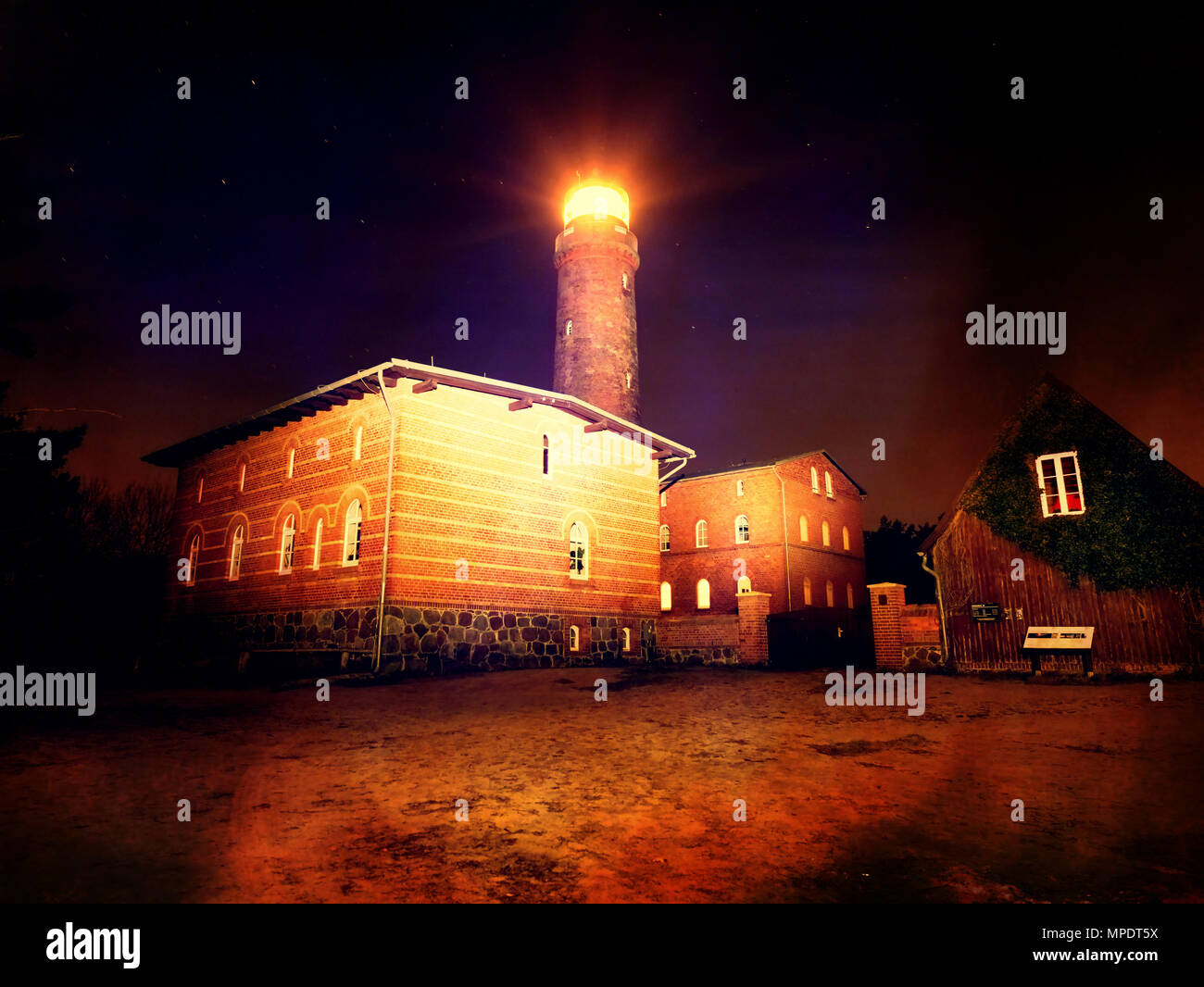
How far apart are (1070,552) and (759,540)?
14.9 metres

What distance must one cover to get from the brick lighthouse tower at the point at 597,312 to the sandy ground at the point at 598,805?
62.7ft

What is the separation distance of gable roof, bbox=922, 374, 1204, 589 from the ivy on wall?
0.02 m

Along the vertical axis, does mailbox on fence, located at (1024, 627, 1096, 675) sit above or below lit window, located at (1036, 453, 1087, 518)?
below

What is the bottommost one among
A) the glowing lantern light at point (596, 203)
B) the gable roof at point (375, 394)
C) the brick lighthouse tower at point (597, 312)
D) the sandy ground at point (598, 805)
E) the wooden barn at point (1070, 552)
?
the sandy ground at point (598, 805)

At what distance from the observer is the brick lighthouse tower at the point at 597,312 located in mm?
27969

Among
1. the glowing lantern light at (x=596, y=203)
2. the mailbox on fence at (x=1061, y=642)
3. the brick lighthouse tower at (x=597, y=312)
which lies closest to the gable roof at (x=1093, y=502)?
the mailbox on fence at (x=1061, y=642)

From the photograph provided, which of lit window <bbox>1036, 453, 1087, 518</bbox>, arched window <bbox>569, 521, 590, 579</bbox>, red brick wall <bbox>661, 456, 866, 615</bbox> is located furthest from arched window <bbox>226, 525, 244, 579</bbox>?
lit window <bbox>1036, 453, 1087, 518</bbox>

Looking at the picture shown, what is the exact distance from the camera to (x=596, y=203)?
3097 centimetres

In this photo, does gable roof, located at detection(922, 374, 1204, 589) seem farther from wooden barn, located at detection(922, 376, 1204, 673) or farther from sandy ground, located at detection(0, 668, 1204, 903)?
sandy ground, located at detection(0, 668, 1204, 903)

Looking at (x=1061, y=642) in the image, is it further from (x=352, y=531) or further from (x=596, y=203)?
(x=596, y=203)

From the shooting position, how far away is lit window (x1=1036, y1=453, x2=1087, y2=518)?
1706cm

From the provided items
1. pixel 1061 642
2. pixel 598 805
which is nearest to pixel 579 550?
pixel 1061 642

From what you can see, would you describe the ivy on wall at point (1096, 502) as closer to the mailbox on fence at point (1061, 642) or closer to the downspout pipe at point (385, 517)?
the mailbox on fence at point (1061, 642)
